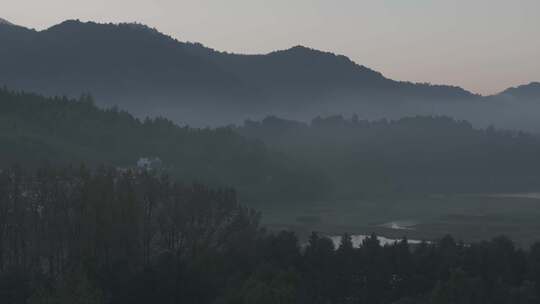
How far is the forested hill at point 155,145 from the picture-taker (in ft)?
467

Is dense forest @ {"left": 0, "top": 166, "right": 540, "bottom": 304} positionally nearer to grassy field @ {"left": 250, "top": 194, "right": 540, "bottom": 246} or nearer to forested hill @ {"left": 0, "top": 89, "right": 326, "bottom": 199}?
grassy field @ {"left": 250, "top": 194, "right": 540, "bottom": 246}

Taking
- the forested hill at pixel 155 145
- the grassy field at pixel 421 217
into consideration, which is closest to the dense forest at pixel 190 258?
the grassy field at pixel 421 217

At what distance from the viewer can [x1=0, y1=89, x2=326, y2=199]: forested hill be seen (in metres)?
142

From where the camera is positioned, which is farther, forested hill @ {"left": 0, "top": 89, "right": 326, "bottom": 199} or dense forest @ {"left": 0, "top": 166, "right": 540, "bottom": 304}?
forested hill @ {"left": 0, "top": 89, "right": 326, "bottom": 199}

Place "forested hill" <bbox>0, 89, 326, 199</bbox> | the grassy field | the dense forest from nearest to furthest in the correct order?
1. the dense forest
2. the grassy field
3. "forested hill" <bbox>0, 89, 326, 199</bbox>

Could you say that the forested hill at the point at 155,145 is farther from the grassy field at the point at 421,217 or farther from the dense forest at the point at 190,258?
the dense forest at the point at 190,258

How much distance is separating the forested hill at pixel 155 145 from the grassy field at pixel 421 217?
13.3 meters

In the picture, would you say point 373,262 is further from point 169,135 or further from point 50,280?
point 169,135

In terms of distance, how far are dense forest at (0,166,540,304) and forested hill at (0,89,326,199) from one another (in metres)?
70.5

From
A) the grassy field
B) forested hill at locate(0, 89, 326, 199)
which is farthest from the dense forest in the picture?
forested hill at locate(0, 89, 326, 199)

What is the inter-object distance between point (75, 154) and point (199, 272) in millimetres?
92297

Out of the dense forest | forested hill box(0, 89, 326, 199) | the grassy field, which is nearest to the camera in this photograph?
the dense forest

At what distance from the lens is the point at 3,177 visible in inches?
2419

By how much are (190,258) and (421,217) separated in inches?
3084
